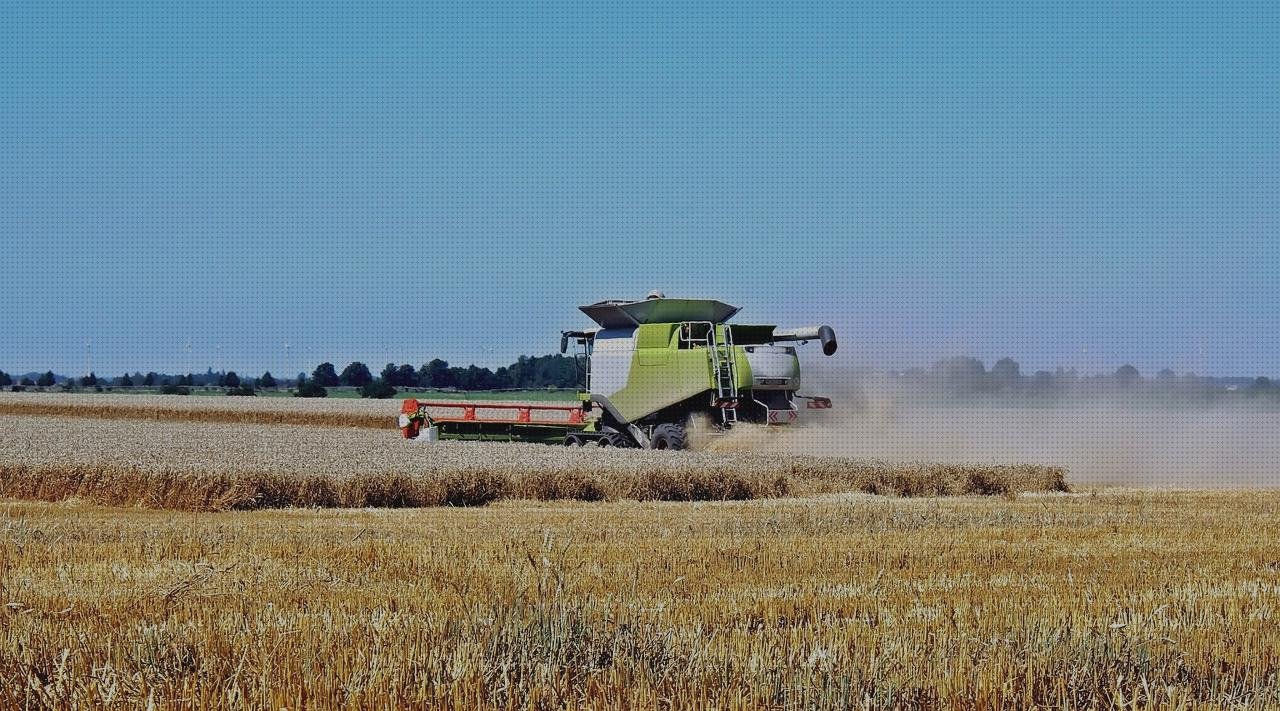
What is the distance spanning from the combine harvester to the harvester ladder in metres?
0.02

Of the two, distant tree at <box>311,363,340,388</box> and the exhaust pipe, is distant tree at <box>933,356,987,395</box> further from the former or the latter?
distant tree at <box>311,363,340,388</box>

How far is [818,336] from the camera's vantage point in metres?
26.0

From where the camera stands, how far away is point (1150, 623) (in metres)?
6.59

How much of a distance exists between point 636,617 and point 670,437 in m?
19.1

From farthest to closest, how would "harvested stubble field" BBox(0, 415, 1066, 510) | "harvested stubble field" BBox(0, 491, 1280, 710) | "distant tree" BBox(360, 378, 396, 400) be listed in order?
"distant tree" BBox(360, 378, 396, 400) < "harvested stubble field" BBox(0, 415, 1066, 510) < "harvested stubble field" BBox(0, 491, 1280, 710)

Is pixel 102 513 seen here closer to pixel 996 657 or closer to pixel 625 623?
pixel 625 623

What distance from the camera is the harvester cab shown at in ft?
82.6

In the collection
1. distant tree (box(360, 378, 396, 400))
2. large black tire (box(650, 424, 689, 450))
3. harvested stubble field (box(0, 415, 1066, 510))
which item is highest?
distant tree (box(360, 378, 396, 400))

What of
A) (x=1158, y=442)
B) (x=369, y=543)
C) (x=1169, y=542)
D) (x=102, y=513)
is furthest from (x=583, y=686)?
(x=1158, y=442)

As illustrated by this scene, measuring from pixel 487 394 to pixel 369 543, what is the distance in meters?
65.3

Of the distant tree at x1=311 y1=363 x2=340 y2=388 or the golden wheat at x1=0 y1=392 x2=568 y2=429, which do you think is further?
the distant tree at x1=311 y1=363 x2=340 y2=388

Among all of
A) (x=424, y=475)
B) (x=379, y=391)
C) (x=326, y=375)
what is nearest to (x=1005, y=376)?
(x=424, y=475)

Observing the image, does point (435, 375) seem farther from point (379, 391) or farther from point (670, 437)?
point (670, 437)

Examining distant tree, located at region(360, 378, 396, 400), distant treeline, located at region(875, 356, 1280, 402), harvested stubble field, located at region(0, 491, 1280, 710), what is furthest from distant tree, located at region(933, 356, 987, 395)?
distant tree, located at region(360, 378, 396, 400)
